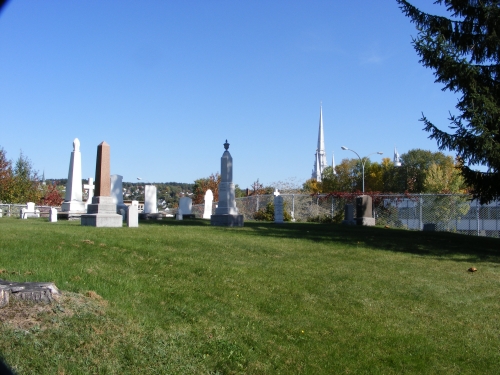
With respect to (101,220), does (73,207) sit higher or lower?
higher

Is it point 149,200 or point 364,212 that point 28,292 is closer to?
point 364,212

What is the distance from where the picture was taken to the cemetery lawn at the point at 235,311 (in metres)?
5.85

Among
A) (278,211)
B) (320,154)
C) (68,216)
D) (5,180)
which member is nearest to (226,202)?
(278,211)

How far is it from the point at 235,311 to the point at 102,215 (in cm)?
1113

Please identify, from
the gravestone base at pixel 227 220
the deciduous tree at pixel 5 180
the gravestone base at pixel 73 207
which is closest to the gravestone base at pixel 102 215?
the gravestone base at pixel 227 220

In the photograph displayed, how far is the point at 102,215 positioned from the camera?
1798 cm

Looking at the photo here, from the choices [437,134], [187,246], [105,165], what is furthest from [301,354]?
[105,165]

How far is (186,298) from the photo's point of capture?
8.09 metres

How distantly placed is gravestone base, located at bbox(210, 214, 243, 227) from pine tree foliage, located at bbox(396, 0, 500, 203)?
27.6ft

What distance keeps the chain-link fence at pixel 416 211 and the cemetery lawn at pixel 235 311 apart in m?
18.6

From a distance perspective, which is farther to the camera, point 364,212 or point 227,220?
point 364,212

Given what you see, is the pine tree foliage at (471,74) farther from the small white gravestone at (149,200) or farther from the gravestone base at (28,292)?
the small white gravestone at (149,200)

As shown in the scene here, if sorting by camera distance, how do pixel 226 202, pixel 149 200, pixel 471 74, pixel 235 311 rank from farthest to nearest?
pixel 149 200 < pixel 226 202 < pixel 471 74 < pixel 235 311

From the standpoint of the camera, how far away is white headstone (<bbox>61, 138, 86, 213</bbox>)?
28078 mm
